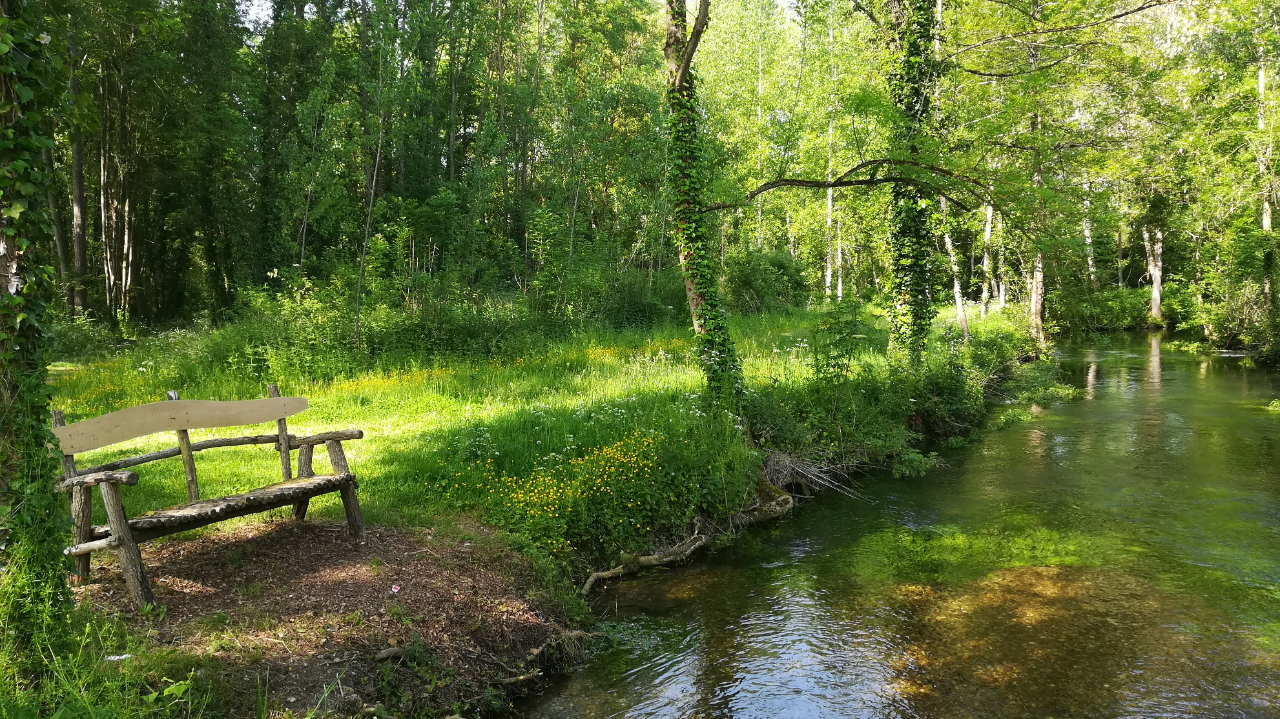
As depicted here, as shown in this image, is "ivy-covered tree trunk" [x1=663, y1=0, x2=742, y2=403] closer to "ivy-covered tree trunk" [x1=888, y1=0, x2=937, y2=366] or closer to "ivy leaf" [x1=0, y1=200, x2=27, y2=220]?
"ivy-covered tree trunk" [x1=888, y1=0, x2=937, y2=366]

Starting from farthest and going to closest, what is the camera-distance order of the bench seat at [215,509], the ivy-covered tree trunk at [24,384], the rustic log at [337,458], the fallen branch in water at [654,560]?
the fallen branch in water at [654,560], the rustic log at [337,458], the bench seat at [215,509], the ivy-covered tree trunk at [24,384]

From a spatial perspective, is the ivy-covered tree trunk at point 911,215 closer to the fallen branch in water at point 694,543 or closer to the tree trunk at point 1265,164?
the fallen branch in water at point 694,543

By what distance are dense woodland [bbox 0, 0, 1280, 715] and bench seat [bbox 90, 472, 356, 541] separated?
2.30ft

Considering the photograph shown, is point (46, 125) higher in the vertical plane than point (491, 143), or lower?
lower

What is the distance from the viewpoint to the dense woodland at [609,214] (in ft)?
23.5

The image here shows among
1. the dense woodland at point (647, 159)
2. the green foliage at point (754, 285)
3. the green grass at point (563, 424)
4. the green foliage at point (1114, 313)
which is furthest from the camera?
the green foliage at point (1114, 313)

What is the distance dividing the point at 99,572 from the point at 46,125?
9.43 ft

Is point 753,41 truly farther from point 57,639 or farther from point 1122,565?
point 57,639

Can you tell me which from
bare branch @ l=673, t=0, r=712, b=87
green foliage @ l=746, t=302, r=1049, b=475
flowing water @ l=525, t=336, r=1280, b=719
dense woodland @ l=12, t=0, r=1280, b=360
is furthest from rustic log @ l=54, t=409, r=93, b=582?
bare branch @ l=673, t=0, r=712, b=87

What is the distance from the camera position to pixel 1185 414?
13430mm

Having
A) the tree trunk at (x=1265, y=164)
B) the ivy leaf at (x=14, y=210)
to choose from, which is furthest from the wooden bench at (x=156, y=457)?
the tree trunk at (x=1265, y=164)

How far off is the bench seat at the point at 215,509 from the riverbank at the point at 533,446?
18.7 inches

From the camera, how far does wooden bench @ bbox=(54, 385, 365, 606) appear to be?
408 cm

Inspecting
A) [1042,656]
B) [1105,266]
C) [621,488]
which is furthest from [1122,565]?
[1105,266]
